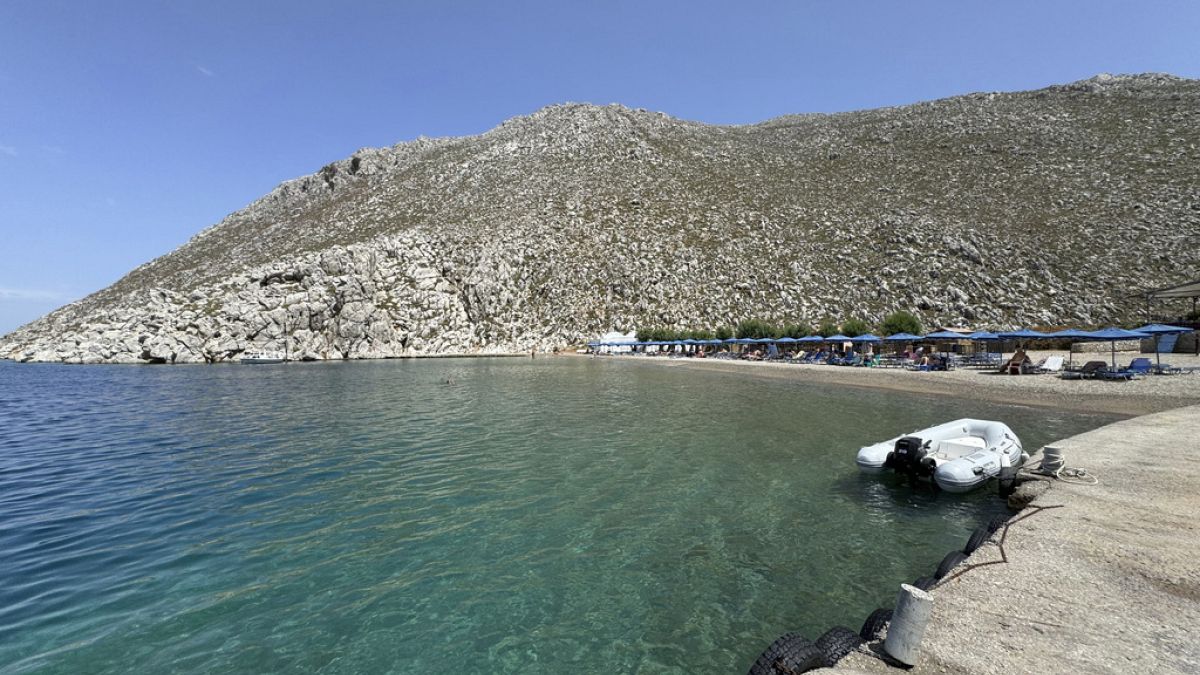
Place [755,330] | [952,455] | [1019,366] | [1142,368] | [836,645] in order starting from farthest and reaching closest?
1. [755,330]
2. [1019,366]
3. [1142,368]
4. [952,455]
5. [836,645]

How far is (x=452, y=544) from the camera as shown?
30.8ft

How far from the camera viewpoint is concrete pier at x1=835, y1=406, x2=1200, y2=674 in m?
4.46

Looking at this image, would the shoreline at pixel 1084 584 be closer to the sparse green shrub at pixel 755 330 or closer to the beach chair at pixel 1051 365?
the beach chair at pixel 1051 365

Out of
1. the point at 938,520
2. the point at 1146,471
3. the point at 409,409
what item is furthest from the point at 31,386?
the point at 1146,471

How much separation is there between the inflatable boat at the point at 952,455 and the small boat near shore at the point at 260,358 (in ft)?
286

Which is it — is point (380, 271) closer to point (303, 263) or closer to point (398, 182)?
point (303, 263)

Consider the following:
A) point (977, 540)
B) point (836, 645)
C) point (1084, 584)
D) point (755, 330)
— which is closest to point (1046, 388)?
point (977, 540)

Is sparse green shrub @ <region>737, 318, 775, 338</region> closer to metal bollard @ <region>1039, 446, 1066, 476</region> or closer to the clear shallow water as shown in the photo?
the clear shallow water

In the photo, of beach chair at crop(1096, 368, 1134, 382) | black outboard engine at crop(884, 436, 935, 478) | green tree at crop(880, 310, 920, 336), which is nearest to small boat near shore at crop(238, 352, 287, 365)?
green tree at crop(880, 310, 920, 336)

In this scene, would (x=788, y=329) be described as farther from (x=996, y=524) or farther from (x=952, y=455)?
(x=996, y=524)

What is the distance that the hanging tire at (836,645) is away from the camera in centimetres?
471

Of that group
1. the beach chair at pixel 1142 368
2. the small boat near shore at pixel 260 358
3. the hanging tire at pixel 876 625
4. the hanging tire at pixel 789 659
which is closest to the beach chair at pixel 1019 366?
the beach chair at pixel 1142 368

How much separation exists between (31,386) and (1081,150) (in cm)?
13535

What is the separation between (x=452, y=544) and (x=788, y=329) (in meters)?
59.4
